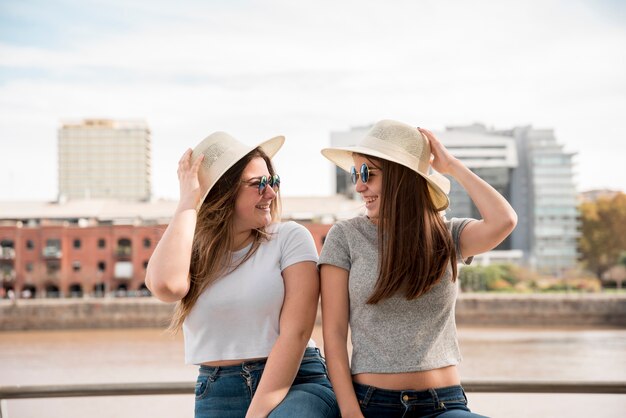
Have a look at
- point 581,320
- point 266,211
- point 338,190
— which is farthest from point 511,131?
point 266,211

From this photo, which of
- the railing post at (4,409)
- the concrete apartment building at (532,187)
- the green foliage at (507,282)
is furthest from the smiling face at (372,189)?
the concrete apartment building at (532,187)

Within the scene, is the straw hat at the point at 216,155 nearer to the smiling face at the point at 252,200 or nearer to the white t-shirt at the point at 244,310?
the smiling face at the point at 252,200

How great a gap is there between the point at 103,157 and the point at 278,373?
84293 mm

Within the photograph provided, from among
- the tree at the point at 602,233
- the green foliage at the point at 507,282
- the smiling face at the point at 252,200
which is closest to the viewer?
the smiling face at the point at 252,200

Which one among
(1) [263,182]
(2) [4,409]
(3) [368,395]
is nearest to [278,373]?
(3) [368,395]

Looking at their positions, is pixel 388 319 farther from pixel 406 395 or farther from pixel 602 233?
pixel 602 233

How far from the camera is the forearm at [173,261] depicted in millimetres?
1695

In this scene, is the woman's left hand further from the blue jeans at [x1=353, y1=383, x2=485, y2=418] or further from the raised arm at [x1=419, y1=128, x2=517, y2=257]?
the blue jeans at [x1=353, y1=383, x2=485, y2=418]

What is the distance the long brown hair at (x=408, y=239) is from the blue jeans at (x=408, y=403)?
20 cm

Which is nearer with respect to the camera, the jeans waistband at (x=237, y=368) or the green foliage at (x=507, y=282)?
the jeans waistband at (x=237, y=368)

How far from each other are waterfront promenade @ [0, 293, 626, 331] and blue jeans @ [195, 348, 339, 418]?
95.7 feet

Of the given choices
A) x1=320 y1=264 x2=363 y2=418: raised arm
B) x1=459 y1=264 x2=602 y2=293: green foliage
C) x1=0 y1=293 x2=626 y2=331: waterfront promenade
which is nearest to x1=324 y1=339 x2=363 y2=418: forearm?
x1=320 y1=264 x2=363 y2=418: raised arm

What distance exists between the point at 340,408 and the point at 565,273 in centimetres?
4941

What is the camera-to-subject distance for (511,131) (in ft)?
186
